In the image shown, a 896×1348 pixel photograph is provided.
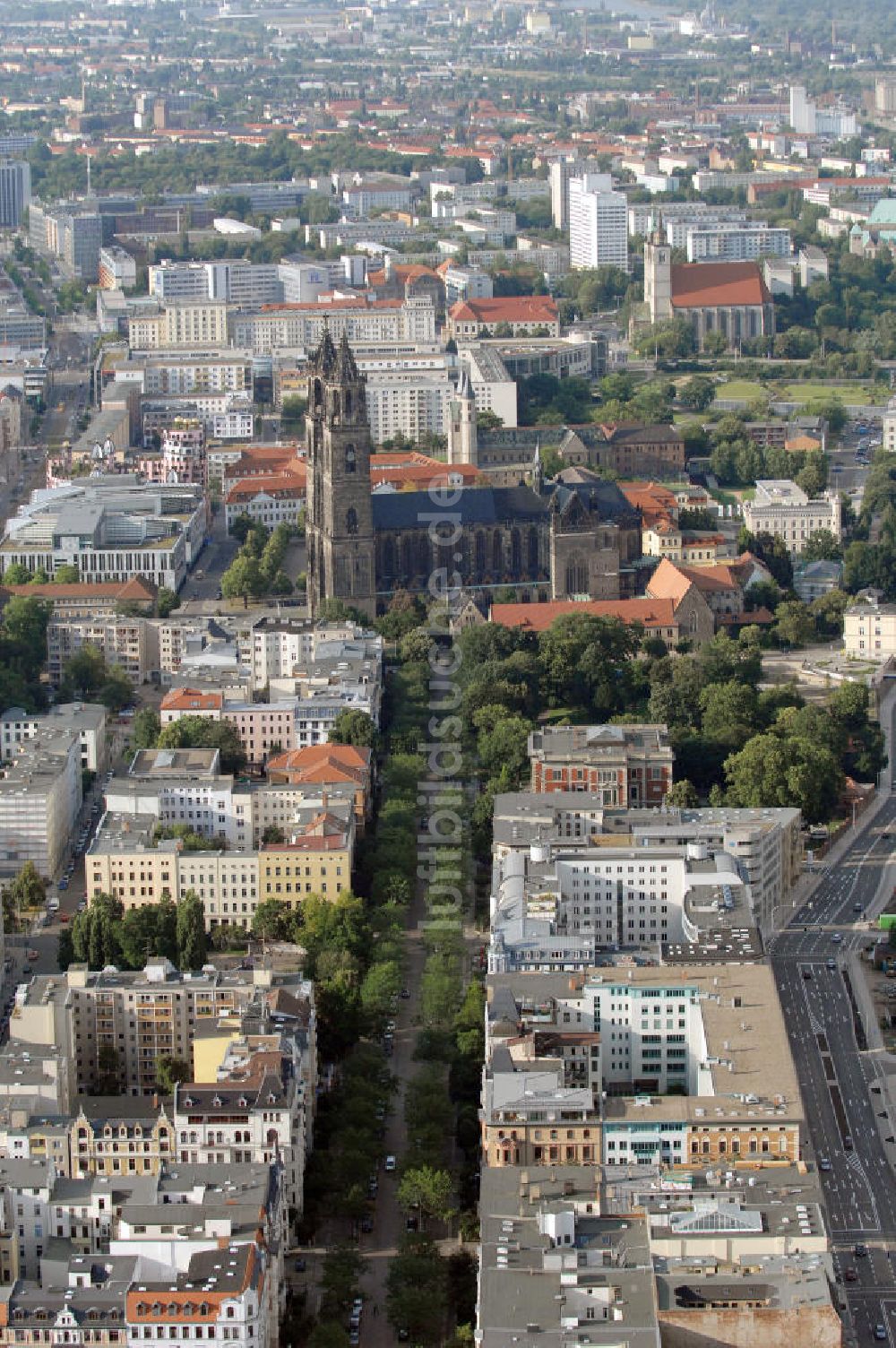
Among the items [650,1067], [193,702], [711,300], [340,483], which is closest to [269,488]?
[340,483]

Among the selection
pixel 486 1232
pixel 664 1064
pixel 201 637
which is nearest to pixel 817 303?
pixel 201 637

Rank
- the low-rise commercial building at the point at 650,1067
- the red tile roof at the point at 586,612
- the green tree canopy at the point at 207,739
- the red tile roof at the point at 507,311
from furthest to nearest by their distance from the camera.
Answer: the red tile roof at the point at 507,311, the red tile roof at the point at 586,612, the green tree canopy at the point at 207,739, the low-rise commercial building at the point at 650,1067

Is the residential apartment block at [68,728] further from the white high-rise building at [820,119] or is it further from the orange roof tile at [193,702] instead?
the white high-rise building at [820,119]

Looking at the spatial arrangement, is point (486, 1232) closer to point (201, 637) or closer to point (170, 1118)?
point (170, 1118)

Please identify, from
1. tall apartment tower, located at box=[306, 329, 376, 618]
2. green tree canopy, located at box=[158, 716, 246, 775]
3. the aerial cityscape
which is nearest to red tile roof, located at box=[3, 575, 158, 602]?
the aerial cityscape

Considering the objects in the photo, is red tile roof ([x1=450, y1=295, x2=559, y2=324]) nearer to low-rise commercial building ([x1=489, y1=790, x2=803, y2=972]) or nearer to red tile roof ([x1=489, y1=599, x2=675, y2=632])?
red tile roof ([x1=489, y1=599, x2=675, y2=632])

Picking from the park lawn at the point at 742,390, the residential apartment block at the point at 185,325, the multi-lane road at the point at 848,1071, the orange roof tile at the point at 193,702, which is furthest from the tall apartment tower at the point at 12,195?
the multi-lane road at the point at 848,1071

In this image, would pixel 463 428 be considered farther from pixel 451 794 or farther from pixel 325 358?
pixel 451 794
